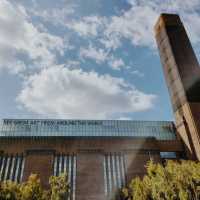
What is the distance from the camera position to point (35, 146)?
130 feet

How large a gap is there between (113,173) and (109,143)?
5742mm

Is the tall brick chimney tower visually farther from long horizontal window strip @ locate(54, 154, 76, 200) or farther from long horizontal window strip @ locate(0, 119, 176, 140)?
long horizontal window strip @ locate(54, 154, 76, 200)

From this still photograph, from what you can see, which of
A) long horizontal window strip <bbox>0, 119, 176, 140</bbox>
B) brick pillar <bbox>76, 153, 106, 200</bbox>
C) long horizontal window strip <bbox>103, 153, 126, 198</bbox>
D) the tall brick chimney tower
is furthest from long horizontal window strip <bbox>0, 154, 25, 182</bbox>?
the tall brick chimney tower

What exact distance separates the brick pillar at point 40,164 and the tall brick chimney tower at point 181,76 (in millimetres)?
25421

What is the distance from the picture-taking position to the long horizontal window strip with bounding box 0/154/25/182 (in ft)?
119

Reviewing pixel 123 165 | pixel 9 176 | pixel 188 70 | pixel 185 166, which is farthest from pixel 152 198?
pixel 188 70

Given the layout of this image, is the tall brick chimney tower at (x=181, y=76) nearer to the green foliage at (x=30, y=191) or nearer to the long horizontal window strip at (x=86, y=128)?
the long horizontal window strip at (x=86, y=128)

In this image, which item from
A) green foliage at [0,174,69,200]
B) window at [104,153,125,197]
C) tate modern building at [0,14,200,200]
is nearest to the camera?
green foliage at [0,174,69,200]

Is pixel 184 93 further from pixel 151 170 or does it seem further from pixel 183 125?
pixel 151 170

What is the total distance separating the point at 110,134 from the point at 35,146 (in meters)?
16.1

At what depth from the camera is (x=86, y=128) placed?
47625mm

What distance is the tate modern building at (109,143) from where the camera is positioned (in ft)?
121

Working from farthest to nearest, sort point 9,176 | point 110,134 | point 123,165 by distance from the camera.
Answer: point 110,134, point 123,165, point 9,176

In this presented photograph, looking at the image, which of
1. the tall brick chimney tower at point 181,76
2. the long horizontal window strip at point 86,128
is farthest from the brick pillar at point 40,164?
the tall brick chimney tower at point 181,76
